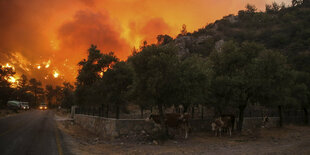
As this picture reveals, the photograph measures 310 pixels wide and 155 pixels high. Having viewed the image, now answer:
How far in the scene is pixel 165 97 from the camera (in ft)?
69.1

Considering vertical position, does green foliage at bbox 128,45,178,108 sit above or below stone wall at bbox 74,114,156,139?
above

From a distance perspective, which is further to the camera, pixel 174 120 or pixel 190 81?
pixel 174 120

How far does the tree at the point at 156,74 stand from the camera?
1964 centimetres

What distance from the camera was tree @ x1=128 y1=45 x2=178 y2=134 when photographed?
1964 centimetres

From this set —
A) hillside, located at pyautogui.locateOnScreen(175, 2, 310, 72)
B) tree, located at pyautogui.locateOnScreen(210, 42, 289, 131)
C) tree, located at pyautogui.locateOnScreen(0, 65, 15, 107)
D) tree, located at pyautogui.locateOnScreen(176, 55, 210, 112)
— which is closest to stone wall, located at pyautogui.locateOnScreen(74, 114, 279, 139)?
tree, located at pyautogui.locateOnScreen(210, 42, 289, 131)

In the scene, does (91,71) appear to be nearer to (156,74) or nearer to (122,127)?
(122,127)

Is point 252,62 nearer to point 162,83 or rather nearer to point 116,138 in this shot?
point 162,83

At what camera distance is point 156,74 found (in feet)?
63.9

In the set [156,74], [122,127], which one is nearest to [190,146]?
[156,74]

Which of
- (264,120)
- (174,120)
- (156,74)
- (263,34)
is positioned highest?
(263,34)

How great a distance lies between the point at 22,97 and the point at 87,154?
125 metres

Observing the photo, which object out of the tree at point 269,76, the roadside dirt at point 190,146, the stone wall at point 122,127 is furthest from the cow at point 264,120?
the stone wall at point 122,127

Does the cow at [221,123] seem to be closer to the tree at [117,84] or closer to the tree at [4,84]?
the tree at [117,84]

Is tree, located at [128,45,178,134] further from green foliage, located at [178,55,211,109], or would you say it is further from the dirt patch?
the dirt patch
